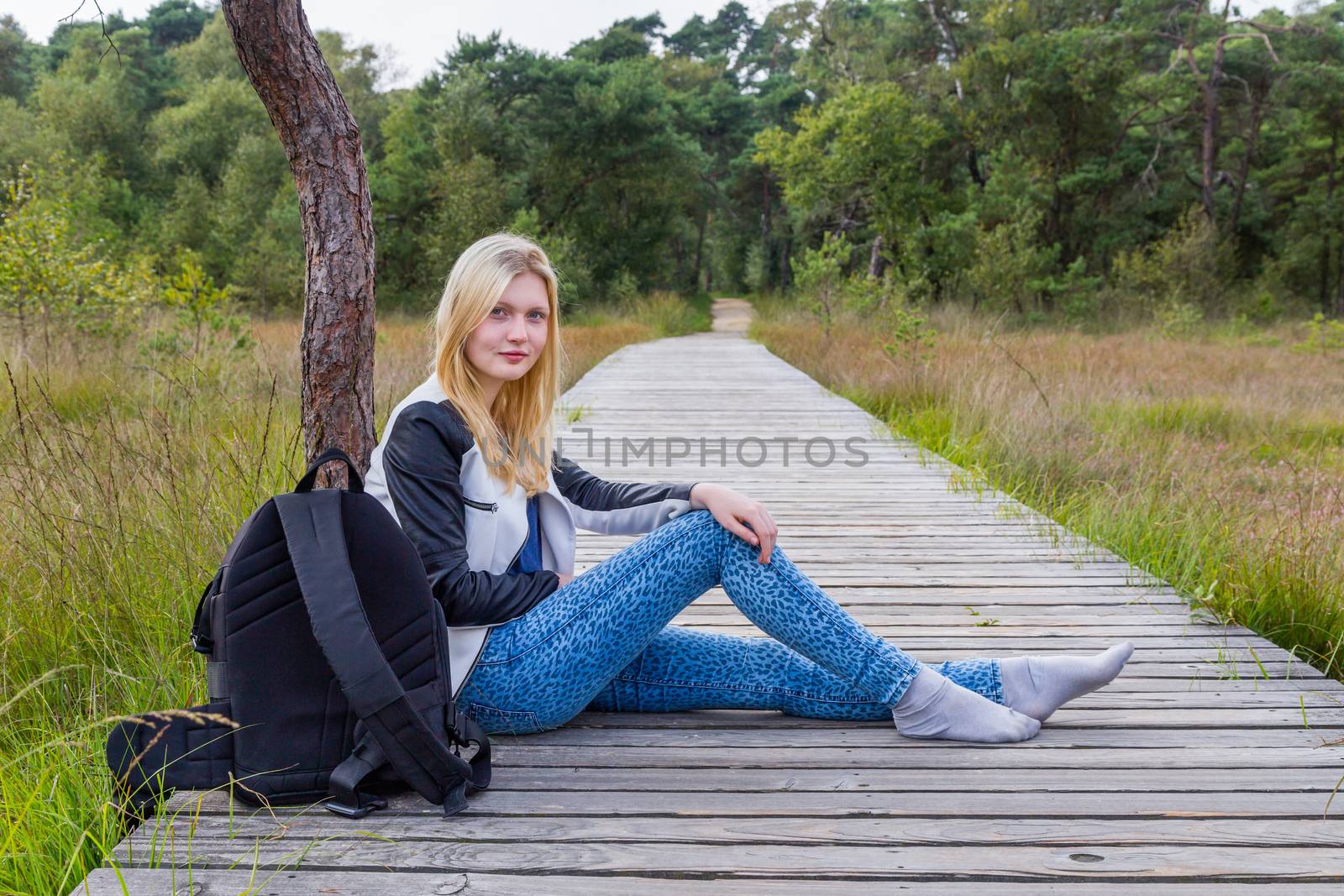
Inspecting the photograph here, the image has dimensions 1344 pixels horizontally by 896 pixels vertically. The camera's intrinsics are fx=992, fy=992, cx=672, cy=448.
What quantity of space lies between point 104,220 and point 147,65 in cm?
1223

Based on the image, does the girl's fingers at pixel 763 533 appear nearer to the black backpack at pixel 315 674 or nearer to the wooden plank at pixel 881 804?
the wooden plank at pixel 881 804

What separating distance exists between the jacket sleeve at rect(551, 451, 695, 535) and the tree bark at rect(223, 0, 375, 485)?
2.24 feet

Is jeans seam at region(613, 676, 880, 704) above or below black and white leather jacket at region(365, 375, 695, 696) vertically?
below

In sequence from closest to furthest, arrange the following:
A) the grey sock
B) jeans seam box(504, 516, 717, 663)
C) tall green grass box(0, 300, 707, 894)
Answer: tall green grass box(0, 300, 707, 894), jeans seam box(504, 516, 717, 663), the grey sock

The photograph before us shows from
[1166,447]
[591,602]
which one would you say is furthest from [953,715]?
[1166,447]

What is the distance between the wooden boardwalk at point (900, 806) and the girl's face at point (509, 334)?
2.55ft

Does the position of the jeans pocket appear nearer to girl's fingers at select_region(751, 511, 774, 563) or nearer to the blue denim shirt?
the blue denim shirt

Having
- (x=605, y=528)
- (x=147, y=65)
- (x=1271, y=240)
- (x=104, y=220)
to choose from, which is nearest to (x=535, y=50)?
(x=104, y=220)

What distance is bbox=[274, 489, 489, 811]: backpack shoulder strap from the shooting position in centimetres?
148

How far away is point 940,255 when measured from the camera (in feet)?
72.0

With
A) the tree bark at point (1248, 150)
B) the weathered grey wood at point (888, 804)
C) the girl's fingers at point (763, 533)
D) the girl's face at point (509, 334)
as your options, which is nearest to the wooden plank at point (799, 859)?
the weathered grey wood at point (888, 804)

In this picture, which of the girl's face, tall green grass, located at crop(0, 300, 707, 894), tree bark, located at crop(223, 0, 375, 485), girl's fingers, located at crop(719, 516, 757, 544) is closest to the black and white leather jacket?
the girl's face

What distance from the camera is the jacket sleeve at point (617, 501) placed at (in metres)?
2.17

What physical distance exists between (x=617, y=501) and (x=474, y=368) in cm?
46
